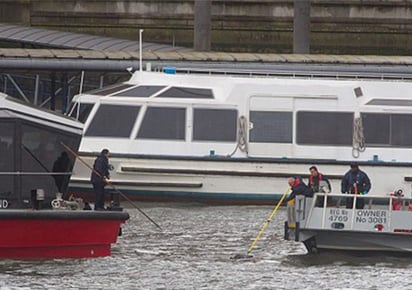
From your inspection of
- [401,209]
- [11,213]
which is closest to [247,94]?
[401,209]

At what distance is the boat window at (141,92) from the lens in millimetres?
40188

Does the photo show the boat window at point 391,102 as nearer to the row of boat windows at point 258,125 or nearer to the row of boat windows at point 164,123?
the row of boat windows at point 258,125

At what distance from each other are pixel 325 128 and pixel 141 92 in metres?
4.14

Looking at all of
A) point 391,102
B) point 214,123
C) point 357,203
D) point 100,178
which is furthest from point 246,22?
point 357,203

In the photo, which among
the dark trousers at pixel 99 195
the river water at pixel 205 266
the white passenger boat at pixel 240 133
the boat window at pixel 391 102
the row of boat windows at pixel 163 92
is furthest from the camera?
the boat window at pixel 391 102

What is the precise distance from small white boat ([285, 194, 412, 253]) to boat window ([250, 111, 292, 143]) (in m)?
9.96

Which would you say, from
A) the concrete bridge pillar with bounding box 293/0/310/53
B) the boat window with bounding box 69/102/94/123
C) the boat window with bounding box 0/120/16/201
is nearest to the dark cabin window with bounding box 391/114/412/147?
the boat window with bounding box 69/102/94/123

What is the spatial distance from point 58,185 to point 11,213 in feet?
5.27

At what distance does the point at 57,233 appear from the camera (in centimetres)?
2842

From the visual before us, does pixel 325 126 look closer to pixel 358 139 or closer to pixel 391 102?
pixel 358 139

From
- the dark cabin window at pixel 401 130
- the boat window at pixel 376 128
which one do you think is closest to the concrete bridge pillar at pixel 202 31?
the boat window at pixel 376 128

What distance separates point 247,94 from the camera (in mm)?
40156

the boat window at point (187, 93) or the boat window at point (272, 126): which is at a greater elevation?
the boat window at point (187, 93)

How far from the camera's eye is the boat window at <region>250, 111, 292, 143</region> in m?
40.2
